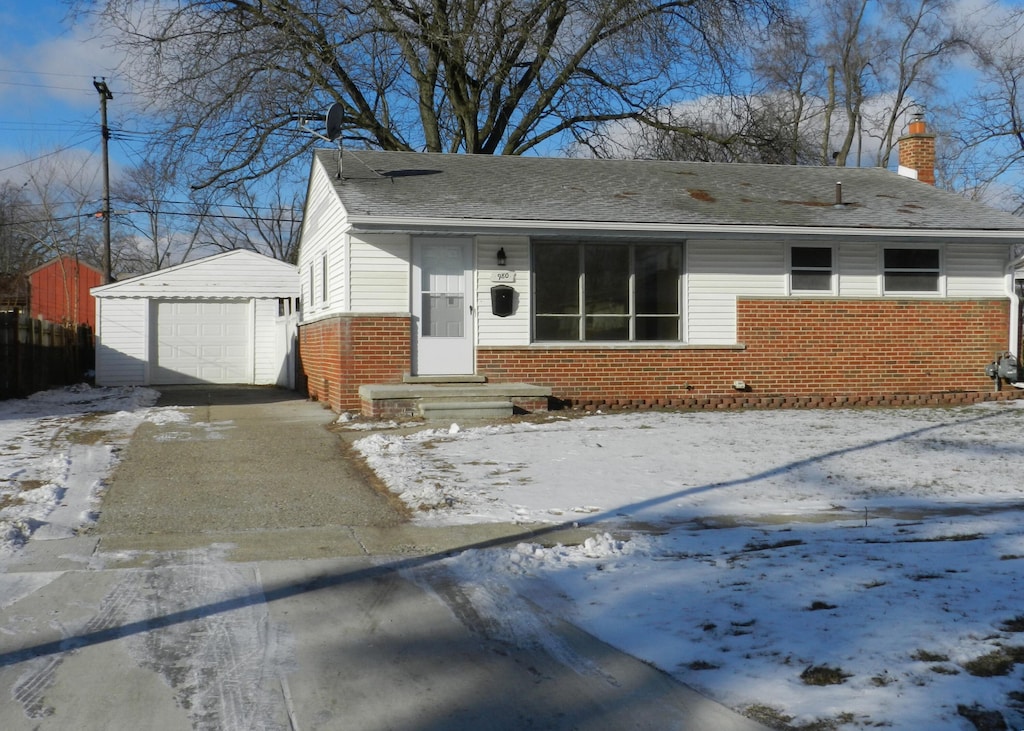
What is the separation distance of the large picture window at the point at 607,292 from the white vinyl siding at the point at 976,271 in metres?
4.75

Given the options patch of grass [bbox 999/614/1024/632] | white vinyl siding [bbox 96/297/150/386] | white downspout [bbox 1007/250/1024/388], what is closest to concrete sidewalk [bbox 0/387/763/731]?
patch of grass [bbox 999/614/1024/632]

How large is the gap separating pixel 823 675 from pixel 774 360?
1211cm

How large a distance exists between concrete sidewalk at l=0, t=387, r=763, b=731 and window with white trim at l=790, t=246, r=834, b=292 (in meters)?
9.98

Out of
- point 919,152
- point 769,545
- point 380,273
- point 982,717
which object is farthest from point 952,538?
point 919,152

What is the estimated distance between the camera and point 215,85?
24.9 m

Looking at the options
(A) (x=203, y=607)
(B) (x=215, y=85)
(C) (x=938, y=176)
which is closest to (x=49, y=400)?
(B) (x=215, y=85)

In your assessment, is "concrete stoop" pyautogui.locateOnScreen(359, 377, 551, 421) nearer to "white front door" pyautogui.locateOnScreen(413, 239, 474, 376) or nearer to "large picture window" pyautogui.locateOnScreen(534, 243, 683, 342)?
"white front door" pyautogui.locateOnScreen(413, 239, 474, 376)

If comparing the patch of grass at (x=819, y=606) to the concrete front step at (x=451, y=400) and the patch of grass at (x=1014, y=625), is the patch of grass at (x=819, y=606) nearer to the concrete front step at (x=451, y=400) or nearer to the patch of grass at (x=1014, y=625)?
the patch of grass at (x=1014, y=625)

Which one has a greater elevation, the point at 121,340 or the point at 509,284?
the point at 509,284

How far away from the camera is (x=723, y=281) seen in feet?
52.2

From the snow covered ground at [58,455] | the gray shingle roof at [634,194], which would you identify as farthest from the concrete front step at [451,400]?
the snow covered ground at [58,455]

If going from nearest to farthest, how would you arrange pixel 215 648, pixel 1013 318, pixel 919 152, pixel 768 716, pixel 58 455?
pixel 768 716 → pixel 215 648 → pixel 58 455 → pixel 1013 318 → pixel 919 152

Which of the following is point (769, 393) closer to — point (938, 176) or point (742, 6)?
point (742, 6)

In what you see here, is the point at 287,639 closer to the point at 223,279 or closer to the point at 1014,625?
the point at 1014,625
